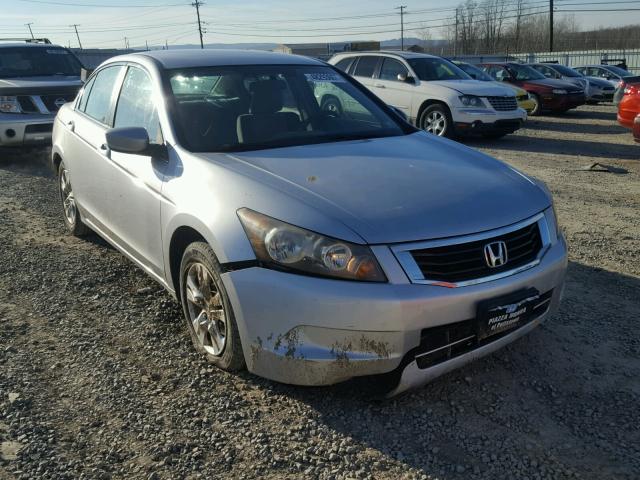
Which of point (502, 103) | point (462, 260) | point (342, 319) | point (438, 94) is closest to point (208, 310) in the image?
point (342, 319)

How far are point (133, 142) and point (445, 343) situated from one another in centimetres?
201

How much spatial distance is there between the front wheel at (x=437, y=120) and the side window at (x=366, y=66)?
1588 mm

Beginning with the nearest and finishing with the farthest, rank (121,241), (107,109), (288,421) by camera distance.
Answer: (288,421), (121,241), (107,109)

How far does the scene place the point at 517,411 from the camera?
2818 mm

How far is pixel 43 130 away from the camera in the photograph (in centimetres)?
908

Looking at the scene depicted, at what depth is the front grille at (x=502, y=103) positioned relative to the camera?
11.1 meters

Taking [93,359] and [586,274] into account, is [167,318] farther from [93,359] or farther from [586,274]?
[586,274]

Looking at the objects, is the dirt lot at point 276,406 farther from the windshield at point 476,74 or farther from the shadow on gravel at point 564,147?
the windshield at point 476,74

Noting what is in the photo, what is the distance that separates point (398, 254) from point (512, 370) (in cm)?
115

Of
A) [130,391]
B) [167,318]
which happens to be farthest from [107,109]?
[130,391]

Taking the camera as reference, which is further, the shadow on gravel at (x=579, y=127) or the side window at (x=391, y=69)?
the shadow on gravel at (x=579, y=127)

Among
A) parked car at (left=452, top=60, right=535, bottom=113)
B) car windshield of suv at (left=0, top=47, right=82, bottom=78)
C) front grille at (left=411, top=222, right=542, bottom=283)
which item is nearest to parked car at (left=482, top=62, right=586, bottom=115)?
parked car at (left=452, top=60, right=535, bottom=113)

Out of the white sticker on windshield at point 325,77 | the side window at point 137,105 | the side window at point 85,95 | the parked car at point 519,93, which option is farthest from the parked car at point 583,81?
the side window at point 137,105

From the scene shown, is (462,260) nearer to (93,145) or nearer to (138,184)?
(138,184)
